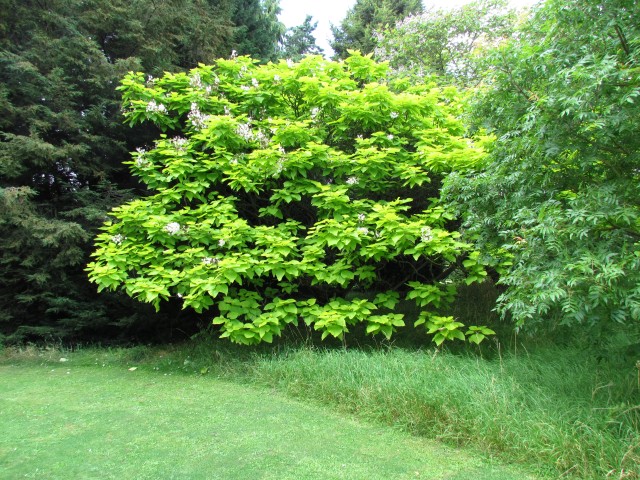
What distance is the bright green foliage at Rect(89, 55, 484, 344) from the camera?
17.1 ft

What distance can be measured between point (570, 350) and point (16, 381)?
21.2ft

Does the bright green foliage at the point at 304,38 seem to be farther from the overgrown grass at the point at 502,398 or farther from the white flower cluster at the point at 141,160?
the overgrown grass at the point at 502,398

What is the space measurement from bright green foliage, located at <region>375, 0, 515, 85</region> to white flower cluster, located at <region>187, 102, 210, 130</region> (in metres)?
7.64

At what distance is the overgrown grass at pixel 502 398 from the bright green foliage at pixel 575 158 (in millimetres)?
551

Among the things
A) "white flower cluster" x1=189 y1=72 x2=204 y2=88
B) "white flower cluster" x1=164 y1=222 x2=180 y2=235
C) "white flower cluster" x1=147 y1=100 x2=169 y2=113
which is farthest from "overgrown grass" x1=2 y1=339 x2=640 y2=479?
"white flower cluster" x1=189 y1=72 x2=204 y2=88

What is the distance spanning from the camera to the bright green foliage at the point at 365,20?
1923cm

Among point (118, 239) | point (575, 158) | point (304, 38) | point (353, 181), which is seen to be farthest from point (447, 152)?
point (304, 38)

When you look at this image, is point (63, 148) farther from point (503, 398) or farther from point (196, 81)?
point (503, 398)

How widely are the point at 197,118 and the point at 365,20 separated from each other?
17469 mm

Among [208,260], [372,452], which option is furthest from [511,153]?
[208,260]

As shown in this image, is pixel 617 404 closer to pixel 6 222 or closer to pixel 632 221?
pixel 632 221

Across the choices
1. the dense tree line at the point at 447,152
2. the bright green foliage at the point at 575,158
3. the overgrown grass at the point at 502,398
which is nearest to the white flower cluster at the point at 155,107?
the dense tree line at the point at 447,152

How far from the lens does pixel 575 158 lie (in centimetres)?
319

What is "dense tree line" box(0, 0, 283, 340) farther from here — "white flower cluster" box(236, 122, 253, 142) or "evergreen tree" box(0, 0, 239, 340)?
"white flower cluster" box(236, 122, 253, 142)
